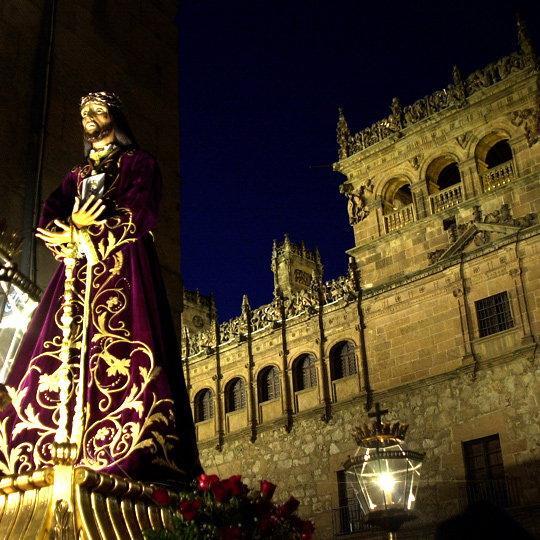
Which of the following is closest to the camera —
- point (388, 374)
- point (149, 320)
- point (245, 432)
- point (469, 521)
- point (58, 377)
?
point (58, 377)

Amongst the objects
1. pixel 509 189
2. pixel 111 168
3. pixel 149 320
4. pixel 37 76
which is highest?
pixel 509 189

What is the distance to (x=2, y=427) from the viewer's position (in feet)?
13.4

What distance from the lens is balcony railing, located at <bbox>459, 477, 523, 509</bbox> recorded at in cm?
1675

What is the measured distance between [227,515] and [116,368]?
1.19 m

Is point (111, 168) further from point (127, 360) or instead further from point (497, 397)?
point (497, 397)

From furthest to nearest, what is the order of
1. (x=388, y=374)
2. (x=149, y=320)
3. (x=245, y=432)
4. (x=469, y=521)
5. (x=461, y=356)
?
(x=245, y=432), (x=388, y=374), (x=461, y=356), (x=469, y=521), (x=149, y=320)

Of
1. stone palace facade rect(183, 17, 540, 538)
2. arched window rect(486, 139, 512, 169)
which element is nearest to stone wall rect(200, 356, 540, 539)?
stone palace facade rect(183, 17, 540, 538)

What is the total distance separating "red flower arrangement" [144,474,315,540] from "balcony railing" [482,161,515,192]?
57.0 ft

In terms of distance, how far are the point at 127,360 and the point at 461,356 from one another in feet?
51.1

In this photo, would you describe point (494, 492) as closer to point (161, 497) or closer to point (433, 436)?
point (433, 436)

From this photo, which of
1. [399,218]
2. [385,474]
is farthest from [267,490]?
[399,218]

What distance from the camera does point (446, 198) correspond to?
20891 millimetres

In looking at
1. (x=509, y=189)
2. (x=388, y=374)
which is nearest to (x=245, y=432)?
(x=388, y=374)

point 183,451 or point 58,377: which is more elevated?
point 58,377
